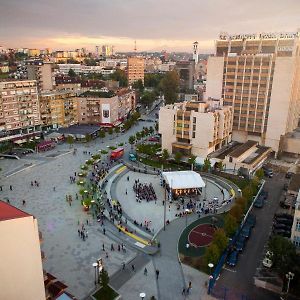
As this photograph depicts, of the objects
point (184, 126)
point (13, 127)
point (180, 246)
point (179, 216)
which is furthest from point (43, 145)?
point (180, 246)

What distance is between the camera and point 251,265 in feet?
108

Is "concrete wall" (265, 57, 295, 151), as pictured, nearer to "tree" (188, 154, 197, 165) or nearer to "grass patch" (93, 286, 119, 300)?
"tree" (188, 154, 197, 165)

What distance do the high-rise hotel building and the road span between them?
1107 inches

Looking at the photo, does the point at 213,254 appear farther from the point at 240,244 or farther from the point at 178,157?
the point at 178,157

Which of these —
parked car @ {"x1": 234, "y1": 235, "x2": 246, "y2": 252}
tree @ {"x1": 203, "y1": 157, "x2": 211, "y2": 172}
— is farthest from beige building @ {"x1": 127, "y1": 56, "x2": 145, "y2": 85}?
parked car @ {"x1": 234, "y1": 235, "x2": 246, "y2": 252}

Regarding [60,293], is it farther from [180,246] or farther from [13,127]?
[13,127]

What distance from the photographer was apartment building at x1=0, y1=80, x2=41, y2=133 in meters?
72.3

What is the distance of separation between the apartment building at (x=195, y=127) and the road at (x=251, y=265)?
20.7 metres

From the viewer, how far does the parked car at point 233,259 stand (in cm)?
3272

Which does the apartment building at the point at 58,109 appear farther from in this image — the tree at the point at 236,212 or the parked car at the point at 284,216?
the parked car at the point at 284,216

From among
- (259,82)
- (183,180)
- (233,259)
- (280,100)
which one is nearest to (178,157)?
(183,180)

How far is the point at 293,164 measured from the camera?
6569 centimetres

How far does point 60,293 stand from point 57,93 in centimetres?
6839

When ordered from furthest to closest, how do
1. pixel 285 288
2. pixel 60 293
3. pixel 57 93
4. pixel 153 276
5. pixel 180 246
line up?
pixel 57 93 → pixel 180 246 → pixel 153 276 → pixel 285 288 → pixel 60 293
